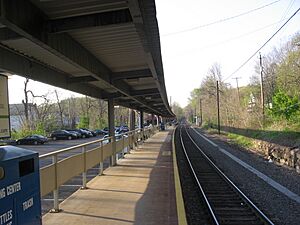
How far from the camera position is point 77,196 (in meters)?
9.86

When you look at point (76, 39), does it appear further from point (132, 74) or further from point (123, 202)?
point (132, 74)

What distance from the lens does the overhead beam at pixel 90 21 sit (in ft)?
21.2

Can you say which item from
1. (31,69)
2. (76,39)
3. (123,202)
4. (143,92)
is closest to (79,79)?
(31,69)

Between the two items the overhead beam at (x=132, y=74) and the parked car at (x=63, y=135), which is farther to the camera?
the parked car at (x=63, y=135)

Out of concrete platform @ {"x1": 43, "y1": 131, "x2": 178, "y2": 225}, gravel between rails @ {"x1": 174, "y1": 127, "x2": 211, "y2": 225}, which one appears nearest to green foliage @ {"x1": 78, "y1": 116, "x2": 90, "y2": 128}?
gravel between rails @ {"x1": 174, "y1": 127, "x2": 211, "y2": 225}

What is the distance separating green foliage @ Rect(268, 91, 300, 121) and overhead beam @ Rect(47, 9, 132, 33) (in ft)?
84.2

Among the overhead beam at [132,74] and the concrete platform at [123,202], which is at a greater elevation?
the overhead beam at [132,74]

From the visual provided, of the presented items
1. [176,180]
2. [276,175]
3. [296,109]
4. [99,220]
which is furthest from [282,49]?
[99,220]

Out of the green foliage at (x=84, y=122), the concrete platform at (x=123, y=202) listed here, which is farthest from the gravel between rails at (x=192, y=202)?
the green foliage at (x=84, y=122)

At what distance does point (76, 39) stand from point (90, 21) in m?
2.31

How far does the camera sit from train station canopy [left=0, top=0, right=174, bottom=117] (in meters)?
5.96

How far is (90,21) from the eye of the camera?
21.6ft

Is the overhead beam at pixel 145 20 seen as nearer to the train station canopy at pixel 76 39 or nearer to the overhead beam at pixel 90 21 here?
the train station canopy at pixel 76 39

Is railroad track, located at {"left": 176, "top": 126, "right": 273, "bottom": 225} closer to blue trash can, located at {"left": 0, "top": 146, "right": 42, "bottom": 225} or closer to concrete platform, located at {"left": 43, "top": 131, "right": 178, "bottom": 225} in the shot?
concrete platform, located at {"left": 43, "top": 131, "right": 178, "bottom": 225}
